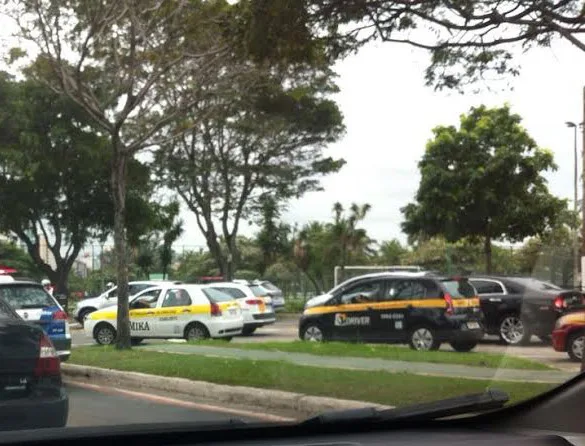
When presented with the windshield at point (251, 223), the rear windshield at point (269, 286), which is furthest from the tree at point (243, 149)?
the rear windshield at point (269, 286)

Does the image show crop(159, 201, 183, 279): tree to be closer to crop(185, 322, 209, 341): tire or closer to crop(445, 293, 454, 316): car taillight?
crop(445, 293, 454, 316): car taillight

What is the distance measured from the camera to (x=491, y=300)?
13.3m

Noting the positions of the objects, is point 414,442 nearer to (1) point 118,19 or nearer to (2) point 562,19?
(2) point 562,19

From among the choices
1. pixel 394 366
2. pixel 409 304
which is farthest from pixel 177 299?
pixel 394 366

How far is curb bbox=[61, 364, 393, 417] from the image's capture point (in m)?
6.93

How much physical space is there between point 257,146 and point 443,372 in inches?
346

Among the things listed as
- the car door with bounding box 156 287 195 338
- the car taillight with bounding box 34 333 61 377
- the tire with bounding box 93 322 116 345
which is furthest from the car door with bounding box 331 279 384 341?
the car taillight with bounding box 34 333 61 377

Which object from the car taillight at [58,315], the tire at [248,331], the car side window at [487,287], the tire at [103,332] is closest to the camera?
the car taillight at [58,315]

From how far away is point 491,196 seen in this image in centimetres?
947

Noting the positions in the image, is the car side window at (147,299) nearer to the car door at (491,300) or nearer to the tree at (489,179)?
the car door at (491,300)

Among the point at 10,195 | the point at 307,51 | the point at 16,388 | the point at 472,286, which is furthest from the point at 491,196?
the point at 10,195

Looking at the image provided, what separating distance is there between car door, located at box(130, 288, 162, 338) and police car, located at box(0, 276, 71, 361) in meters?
10.4

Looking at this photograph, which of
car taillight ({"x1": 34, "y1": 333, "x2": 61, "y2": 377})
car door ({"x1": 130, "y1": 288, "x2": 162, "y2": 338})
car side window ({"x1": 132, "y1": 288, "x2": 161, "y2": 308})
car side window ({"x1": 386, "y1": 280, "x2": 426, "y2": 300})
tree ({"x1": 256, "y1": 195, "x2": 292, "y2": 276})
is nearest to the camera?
car taillight ({"x1": 34, "y1": 333, "x2": 61, "y2": 377})

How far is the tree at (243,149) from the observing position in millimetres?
12711
